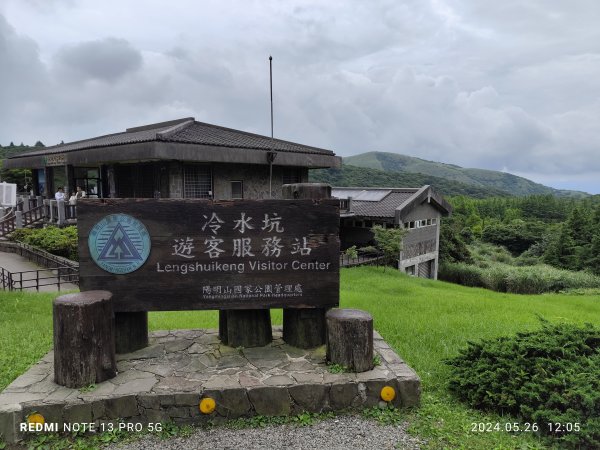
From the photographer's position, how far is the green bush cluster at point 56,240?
1599cm

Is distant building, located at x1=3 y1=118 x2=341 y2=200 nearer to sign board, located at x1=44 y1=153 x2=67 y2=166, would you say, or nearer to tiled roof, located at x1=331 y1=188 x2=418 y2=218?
sign board, located at x1=44 y1=153 x2=67 y2=166

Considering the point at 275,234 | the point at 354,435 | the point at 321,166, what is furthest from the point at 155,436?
the point at 321,166

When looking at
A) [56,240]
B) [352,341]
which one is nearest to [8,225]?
[56,240]

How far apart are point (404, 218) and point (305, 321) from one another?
17969 millimetres

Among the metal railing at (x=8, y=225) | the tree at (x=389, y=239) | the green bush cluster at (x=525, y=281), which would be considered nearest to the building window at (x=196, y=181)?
the tree at (x=389, y=239)

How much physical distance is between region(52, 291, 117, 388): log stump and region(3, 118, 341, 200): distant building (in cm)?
880

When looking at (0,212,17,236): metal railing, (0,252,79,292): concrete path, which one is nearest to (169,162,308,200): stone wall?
(0,252,79,292): concrete path

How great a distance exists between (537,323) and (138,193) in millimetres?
14207

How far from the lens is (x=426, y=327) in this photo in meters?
8.66

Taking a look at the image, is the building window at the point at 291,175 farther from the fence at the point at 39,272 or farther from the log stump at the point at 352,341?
the log stump at the point at 352,341

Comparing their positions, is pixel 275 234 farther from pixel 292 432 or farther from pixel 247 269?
pixel 292 432

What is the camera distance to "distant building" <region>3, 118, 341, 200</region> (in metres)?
13.8

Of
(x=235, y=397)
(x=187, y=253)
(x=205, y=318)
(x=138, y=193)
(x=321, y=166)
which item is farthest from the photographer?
(x=321, y=166)

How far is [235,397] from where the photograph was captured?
4.82 m
